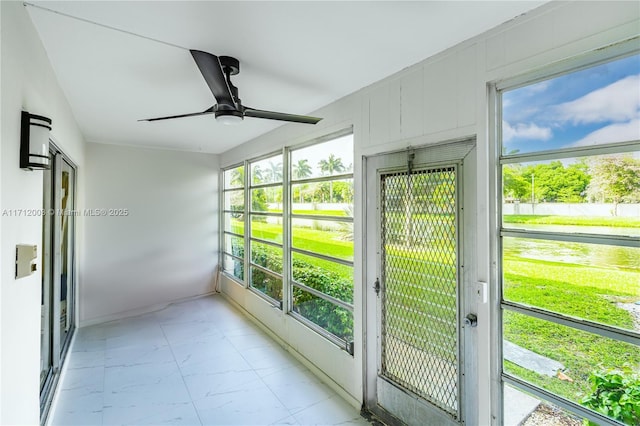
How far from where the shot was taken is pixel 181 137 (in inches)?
174

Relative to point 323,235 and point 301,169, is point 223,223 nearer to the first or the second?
point 301,169

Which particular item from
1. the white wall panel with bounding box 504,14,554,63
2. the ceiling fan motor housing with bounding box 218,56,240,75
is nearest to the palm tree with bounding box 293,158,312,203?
the ceiling fan motor housing with bounding box 218,56,240,75

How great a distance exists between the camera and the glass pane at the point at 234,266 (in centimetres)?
514

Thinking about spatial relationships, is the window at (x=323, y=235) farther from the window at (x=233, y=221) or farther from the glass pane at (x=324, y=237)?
the window at (x=233, y=221)

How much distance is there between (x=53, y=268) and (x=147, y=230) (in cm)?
236

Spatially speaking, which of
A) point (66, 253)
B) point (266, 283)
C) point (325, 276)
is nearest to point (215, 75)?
point (325, 276)

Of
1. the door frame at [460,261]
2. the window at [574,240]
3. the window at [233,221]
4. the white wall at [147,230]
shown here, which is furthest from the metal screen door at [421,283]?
the white wall at [147,230]

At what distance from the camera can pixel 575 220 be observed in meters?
1.48

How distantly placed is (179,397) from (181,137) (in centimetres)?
322

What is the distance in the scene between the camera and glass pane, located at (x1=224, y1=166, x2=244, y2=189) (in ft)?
16.9

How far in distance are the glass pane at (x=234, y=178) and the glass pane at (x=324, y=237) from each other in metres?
1.89

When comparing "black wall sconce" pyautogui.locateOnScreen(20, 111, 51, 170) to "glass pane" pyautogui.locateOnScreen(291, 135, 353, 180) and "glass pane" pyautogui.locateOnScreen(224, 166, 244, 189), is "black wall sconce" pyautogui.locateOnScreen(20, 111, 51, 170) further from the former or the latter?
"glass pane" pyautogui.locateOnScreen(224, 166, 244, 189)

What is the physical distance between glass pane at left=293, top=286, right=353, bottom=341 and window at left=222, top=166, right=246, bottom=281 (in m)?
1.83

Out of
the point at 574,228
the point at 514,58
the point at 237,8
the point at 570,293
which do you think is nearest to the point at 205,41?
the point at 237,8
